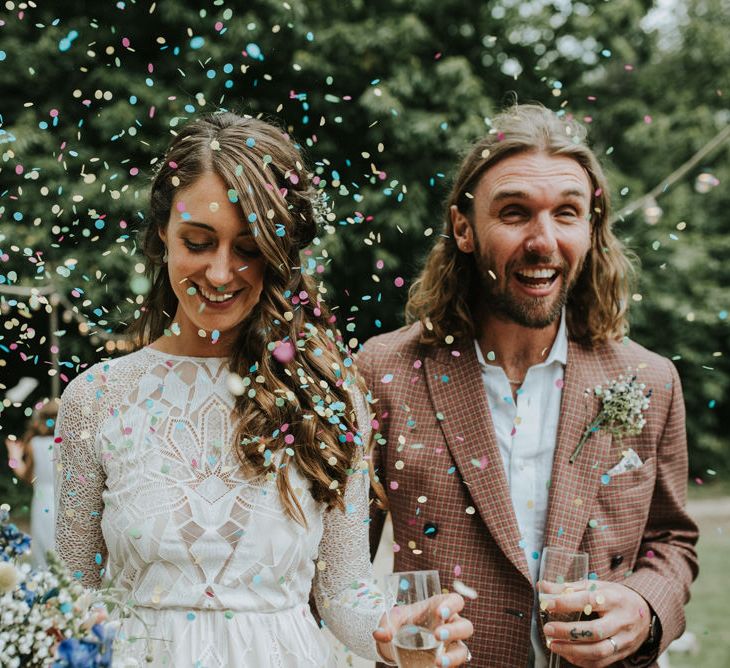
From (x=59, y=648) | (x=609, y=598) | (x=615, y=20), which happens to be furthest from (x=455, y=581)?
(x=615, y=20)

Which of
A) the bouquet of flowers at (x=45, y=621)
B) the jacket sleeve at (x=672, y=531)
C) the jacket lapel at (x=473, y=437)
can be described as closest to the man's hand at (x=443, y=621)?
the jacket lapel at (x=473, y=437)

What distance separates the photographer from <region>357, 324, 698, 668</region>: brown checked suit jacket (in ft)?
8.16

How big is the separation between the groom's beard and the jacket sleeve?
17.2 inches

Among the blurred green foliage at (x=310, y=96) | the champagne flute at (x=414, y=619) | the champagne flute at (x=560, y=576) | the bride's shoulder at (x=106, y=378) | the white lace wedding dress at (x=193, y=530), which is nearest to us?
the champagne flute at (x=414, y=619)

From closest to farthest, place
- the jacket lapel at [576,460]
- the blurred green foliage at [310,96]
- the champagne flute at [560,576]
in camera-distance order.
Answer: the champagne flute at [560,576]
the jacket lapel at [576,460]
the blurred green foliage at [310,96]

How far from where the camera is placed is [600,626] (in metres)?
2.25

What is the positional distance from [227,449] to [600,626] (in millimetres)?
1058

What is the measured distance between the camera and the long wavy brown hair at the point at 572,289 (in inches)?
109

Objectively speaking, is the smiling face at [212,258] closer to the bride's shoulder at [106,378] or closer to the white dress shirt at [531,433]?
the bride's shoulder at [106,378]

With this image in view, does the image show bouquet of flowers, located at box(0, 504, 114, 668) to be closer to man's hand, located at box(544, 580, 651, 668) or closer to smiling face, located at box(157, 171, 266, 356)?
smiling face, located at box(157, 171, 266, 356)

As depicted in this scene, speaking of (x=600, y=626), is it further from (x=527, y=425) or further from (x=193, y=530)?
(x=193, y=530)

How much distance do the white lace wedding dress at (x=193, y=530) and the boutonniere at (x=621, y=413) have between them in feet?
2.53

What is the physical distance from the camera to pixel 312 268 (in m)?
2.59

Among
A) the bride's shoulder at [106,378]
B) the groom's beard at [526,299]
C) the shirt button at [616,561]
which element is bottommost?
the shirt button at [616,561]
